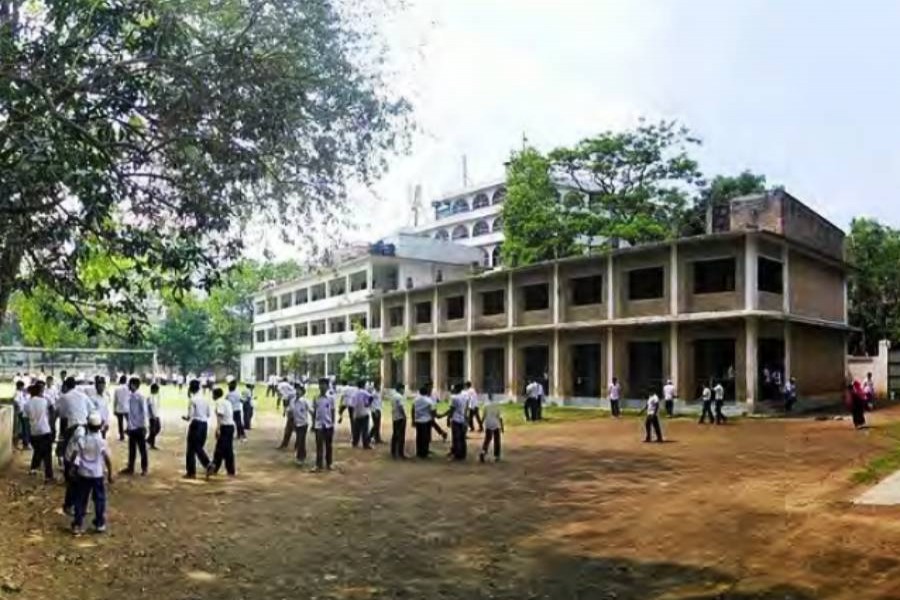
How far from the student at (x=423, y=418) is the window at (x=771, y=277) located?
16.9 m

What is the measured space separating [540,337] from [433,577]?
28422 millimetres

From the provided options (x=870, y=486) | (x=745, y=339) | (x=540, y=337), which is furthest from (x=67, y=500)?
(x=540, y=337)

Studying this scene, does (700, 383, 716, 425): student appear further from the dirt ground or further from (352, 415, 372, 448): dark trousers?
(352, 415, 372, 448): dark trousers

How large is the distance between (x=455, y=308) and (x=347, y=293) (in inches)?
499

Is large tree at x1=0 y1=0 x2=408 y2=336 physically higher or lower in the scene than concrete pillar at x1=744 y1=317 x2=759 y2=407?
higher

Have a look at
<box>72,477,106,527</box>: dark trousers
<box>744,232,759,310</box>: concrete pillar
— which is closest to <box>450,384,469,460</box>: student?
<box>72,477,106,527</box>: dark trousers

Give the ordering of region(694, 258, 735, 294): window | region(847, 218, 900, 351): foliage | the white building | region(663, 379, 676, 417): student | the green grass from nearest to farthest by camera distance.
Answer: the green grass, region(663, 379, 676, 417): student, region(694, 258, 735, 294): window, region(847, 218, 900, 351): foliage, the white building

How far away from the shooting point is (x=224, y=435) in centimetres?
1511

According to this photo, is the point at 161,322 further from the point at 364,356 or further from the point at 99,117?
the point at 99,117

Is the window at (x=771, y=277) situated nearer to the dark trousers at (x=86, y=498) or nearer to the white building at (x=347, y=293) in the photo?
the white building at (x=347, y=293)

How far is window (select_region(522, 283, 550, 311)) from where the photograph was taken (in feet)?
124

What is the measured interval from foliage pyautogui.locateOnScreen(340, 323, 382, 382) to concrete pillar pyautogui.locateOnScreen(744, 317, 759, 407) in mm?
22922

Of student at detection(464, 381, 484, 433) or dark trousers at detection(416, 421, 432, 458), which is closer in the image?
dark trousers at detection(416, 421, 432, 458)

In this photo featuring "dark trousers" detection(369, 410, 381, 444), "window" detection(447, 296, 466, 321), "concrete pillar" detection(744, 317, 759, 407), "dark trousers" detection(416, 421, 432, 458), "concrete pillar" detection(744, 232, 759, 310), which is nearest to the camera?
"dark trousers" detection(416, 421, 432, 458)
